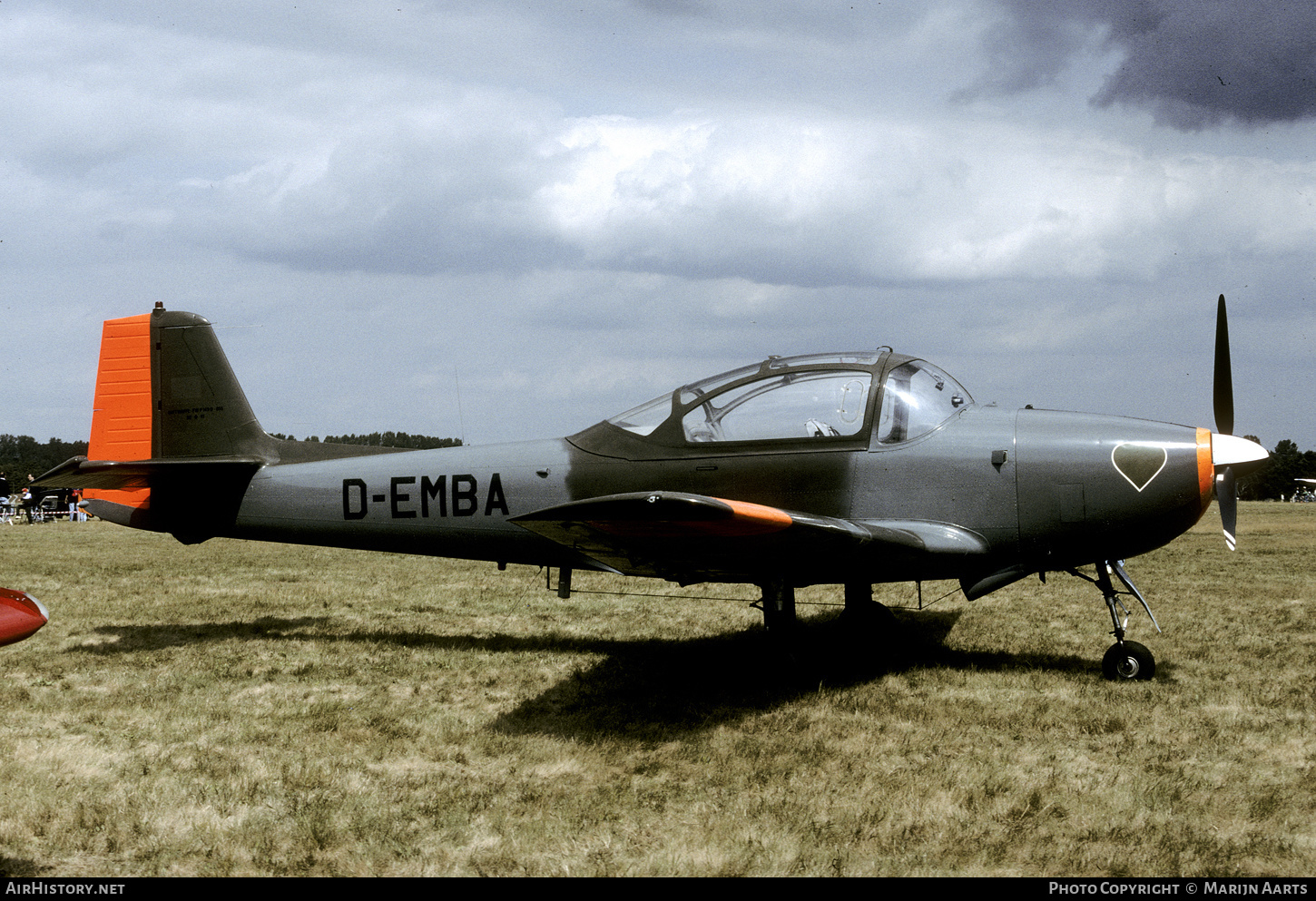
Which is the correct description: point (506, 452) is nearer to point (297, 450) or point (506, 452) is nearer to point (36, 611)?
point (297, 450)

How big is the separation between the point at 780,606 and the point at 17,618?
4.92 m

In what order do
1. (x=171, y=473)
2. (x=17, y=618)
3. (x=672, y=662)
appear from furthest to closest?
(x=171, y=473)
(x=672, y=662)
(x=17, y=618)

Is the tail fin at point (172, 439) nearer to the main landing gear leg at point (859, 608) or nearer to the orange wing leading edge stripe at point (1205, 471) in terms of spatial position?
the main landing gear leg at point (859, 608)

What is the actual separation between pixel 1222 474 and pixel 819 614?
420cm

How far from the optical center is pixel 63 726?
584 cm

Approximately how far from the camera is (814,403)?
23.4ft

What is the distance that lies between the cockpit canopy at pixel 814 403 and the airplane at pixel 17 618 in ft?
15.6

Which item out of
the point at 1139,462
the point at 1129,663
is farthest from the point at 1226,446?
the point at 1129,663

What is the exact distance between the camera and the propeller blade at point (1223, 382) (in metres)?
7.02

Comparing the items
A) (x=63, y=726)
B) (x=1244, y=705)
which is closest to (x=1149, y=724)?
(x=1244, y=705)

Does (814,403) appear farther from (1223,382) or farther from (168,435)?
(168,435)

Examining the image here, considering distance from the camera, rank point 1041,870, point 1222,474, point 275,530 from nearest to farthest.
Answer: point 1041,870 → point 1222,474 → point 275,530

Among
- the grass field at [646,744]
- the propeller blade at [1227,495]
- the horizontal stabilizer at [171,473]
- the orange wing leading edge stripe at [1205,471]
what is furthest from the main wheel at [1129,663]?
the horizontal stabilizer at [171,473]

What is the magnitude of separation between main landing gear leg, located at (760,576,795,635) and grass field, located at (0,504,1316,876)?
0.81ft
